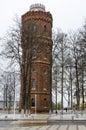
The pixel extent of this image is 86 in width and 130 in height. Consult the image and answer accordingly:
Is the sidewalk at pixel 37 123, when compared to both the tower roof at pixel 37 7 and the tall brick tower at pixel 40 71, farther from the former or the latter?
the tower roof at pixel 37 7

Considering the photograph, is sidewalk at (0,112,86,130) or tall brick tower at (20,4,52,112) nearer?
sidewalk at (0,112,86,130)

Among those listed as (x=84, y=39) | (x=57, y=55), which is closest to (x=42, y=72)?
(x=57, y=55)

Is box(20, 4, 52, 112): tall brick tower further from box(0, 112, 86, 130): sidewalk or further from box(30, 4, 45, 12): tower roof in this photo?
box(0, 112, 86, 130): sidewalk

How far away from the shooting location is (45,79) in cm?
6419

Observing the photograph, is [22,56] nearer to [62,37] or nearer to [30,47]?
[30,47]

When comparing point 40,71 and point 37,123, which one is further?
point 40,71

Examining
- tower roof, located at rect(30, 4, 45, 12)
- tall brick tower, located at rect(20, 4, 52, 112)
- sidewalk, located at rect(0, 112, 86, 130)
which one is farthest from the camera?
tower roof, located at rect(30, 4, 45, 12)

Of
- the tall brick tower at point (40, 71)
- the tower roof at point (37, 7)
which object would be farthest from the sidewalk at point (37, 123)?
the tower roof at point (37, 7)

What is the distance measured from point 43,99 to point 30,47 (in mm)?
20904

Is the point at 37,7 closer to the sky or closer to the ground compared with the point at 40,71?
closer to the sky

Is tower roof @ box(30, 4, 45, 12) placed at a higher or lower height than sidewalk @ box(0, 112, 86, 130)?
higher

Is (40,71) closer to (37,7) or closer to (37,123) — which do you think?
(37,7)

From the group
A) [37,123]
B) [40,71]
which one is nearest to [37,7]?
[40,71]

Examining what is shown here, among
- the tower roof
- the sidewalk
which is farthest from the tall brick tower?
the sidewalk
